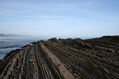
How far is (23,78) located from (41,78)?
108cm

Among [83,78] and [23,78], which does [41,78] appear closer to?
[23,78]

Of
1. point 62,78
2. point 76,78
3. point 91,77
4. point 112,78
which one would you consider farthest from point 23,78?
point 112,78

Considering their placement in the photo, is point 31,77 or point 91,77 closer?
point 91,77

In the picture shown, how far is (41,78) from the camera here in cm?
695

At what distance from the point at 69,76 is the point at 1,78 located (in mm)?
4212

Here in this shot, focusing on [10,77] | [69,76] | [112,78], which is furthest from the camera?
[10,77]

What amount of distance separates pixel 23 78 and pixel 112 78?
197 inches

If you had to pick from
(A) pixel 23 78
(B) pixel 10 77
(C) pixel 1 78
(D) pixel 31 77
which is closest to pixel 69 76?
(D) pixel 31 77

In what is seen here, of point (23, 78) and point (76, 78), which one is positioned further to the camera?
point (23, 78)

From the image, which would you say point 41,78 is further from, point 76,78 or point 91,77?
point 91,77

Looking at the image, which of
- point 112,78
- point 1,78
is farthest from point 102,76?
point 1,78

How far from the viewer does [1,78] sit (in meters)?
7.40

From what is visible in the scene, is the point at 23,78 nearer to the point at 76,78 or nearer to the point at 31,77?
the point at 31,77

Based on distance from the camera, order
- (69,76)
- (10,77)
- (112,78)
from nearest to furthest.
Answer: (112,78) → (69,76) → (10,77)
